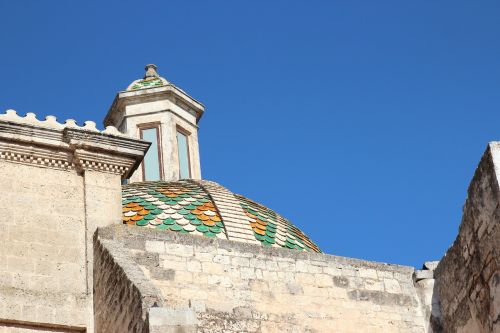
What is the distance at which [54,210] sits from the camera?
11.1 meters

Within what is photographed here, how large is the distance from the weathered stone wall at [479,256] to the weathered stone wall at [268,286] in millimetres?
1994

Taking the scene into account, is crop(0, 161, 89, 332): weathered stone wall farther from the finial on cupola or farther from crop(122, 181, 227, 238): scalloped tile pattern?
the finial on cupola

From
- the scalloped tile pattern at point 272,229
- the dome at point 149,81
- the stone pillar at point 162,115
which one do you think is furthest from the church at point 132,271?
the dome at point 149,81

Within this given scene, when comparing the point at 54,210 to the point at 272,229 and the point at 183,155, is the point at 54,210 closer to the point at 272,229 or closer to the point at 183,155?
the point at 272,229

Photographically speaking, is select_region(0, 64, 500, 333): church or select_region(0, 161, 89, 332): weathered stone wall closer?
select_region(0, 64, 500, 333): church

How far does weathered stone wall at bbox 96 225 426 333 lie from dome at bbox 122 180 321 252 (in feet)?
12.1

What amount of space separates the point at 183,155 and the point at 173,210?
413 centimetres

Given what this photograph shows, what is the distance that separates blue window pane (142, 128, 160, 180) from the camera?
721 inches

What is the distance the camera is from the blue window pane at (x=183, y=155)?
1877 cm

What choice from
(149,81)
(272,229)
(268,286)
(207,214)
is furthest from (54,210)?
(149,81)

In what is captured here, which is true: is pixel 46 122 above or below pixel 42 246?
above

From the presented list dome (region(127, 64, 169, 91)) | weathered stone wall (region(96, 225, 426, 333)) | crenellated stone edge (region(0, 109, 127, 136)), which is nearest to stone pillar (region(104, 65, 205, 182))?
dome (region(127, 64, 169, 91))

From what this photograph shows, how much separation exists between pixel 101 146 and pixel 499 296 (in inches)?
224

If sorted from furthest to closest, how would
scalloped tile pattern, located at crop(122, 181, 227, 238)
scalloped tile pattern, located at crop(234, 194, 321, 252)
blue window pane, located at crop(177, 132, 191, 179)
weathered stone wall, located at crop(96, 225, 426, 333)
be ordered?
blue window pane, located at crop(177, 132, 191, 179), scalloped tile pattern, located at crop(234, 194, 321, 252), scalloped tile pattern, located at crop(122, 181, 227, 238), weathered stone wall, located at crop(96, 225, 426, 333)
